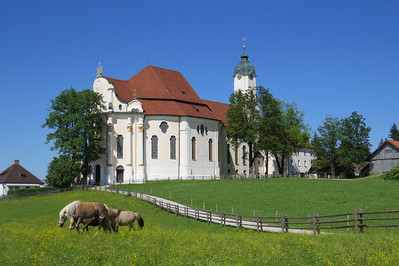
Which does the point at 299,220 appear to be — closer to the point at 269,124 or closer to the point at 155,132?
the point at 155,132

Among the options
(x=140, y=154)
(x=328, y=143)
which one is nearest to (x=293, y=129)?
(x=328, y=143)

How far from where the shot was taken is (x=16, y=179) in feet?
277

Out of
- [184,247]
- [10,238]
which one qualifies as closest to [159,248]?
[184,247]

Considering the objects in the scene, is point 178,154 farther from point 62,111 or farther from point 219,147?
point 62,111

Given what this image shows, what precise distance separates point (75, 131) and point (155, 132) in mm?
12350

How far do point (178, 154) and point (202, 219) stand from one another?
38003mm

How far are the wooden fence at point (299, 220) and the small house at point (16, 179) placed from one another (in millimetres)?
40413

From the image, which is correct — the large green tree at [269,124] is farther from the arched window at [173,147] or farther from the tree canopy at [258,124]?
the arched window at [173,147]

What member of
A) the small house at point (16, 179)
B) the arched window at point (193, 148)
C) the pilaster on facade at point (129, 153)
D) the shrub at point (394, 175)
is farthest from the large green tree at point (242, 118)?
the small house at point (16, 179)

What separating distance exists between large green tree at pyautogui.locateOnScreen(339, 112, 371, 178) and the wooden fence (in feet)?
156

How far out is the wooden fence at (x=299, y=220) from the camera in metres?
21.9

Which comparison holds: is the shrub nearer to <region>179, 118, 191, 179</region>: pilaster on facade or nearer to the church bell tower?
<region>179, 118, 191, 179</region>: pilaster on facade

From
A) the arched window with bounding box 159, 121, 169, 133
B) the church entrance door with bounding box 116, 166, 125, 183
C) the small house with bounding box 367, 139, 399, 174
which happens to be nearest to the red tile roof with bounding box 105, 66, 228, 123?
the arched window with bounding box 159, 121, 169, 133

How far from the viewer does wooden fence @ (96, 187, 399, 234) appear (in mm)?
21891
